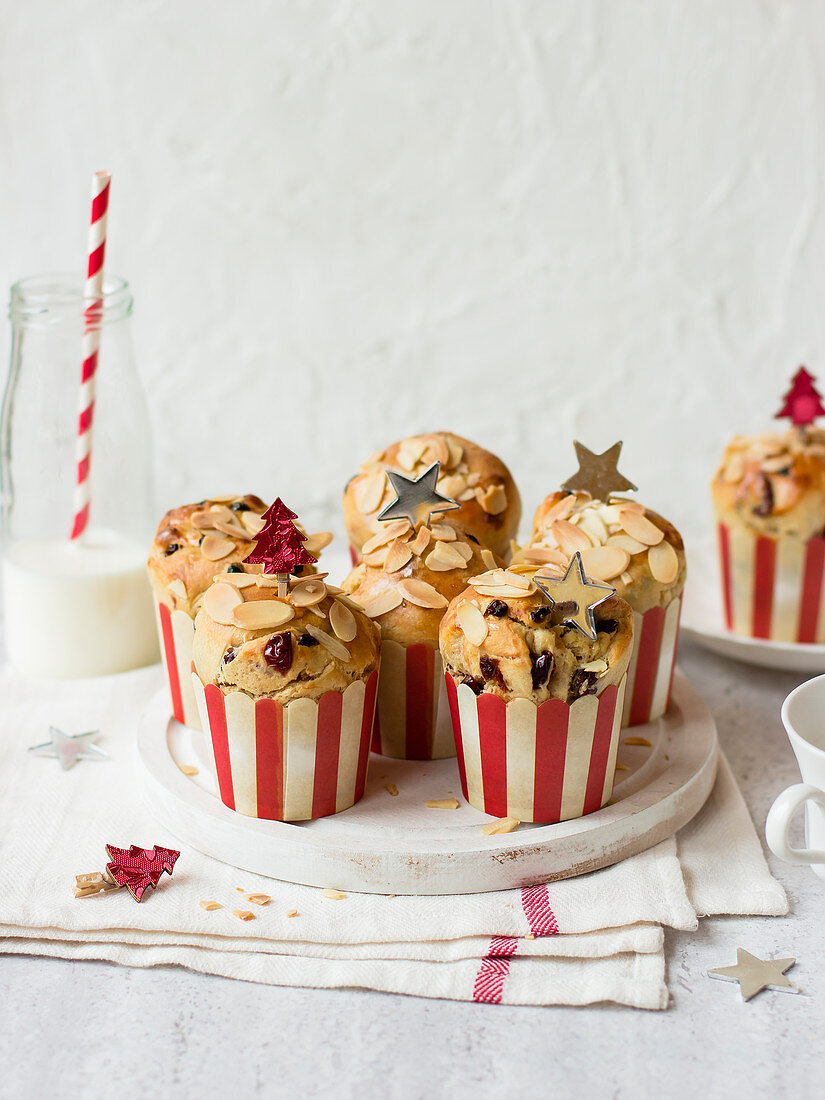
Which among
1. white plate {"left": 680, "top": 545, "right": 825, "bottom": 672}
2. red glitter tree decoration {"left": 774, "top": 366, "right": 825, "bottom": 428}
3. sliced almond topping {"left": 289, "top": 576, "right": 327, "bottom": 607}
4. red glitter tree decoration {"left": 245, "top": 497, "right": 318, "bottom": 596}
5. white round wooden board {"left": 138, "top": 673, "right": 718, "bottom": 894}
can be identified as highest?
red glitter tree decoration {"left": 774, "top": 366, "right": 825, "bottom": 428}

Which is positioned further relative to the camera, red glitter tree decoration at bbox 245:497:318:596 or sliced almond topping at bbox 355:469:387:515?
sliced almond topping at bbox 355:469:387:515

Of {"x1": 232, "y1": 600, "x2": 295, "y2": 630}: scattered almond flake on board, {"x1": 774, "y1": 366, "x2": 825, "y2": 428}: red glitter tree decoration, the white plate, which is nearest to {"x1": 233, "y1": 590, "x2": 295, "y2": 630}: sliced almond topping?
{"x1": 232, "y1": 600, "x2": 295, "y2": 630}: scattered almond flake on board

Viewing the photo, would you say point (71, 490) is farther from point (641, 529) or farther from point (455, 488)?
point (641, 529)

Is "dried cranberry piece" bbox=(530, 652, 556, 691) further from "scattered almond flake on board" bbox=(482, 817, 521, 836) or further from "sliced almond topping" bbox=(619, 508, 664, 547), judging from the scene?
"sliced almond topping" bbox=(619, 508, 664, 547)

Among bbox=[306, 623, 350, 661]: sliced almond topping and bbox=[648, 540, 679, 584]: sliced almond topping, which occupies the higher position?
bbox=[648, 540, 679, 584]: sliced almond topping

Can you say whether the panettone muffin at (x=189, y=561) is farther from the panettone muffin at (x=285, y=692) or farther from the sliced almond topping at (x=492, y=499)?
the sliced almond topping at (x=492, y=499)
